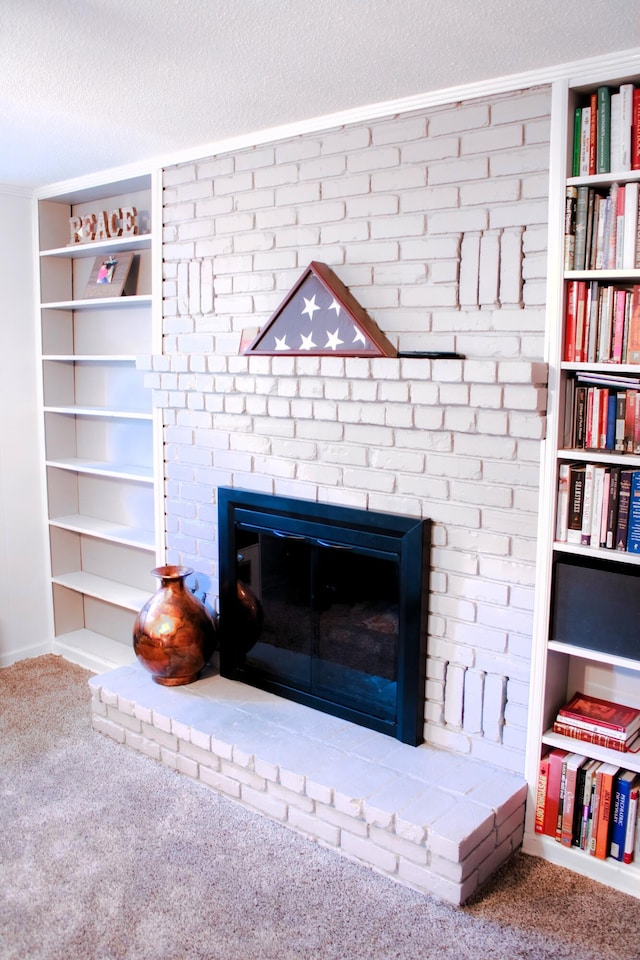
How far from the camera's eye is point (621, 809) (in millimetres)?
2213

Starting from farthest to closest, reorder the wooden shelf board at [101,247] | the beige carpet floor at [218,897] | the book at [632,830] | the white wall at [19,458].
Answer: the white wall at [19,458] < the wooden shelf board at [101,247] < the book at [632,830] < the beige carpet floor at [218,897]

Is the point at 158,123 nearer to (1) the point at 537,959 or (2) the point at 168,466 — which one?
(2) the point at 168,466

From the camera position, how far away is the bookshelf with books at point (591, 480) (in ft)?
6.84

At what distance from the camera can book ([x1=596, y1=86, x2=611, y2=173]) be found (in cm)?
207

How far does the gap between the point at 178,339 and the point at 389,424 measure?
3.65 ft

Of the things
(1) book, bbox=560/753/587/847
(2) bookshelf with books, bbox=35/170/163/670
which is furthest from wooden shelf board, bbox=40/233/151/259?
(1) book, bbox=560/753/587/847

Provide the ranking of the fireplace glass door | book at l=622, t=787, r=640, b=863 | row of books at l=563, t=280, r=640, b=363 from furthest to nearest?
the fireplace glass door → book at l=622, t=787, r=640, b=863 → row of books at l=563, t=280, r=640, b=363

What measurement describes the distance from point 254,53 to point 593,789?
222cm

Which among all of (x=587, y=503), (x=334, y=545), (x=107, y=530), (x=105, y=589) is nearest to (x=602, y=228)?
(x=587, y=503)

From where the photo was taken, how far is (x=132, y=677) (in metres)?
3.13

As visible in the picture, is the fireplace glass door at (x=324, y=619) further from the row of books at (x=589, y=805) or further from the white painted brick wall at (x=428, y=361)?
the row of books at (x=589, y=805)

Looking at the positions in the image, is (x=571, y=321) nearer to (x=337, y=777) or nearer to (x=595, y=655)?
(x=595, y=655)

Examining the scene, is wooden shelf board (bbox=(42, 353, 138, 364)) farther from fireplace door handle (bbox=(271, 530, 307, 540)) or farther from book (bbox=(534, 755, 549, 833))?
book (bbox=(534, 755, 549, 833))

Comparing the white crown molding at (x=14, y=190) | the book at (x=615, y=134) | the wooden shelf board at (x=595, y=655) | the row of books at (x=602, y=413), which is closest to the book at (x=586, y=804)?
the wooden shelf board at (x=595, y=655)
